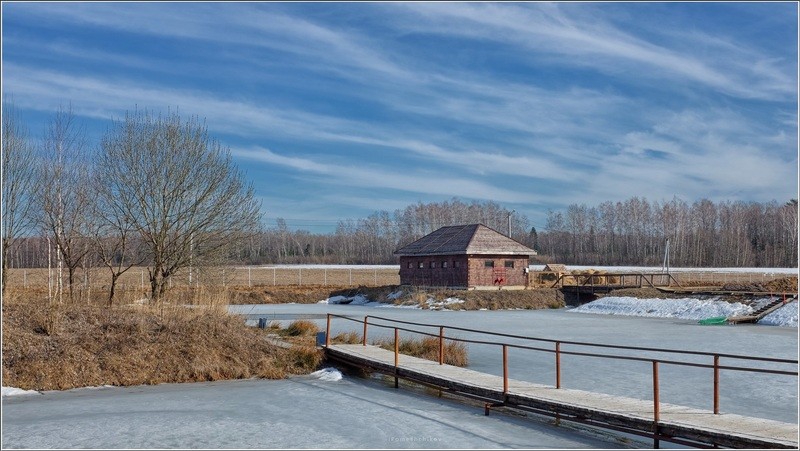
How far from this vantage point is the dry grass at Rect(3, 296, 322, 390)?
14750mm

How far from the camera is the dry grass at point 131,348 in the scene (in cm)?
1475

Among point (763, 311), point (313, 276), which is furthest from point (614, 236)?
point (763, 311)

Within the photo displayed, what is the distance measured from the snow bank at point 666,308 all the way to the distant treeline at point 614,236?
205ft

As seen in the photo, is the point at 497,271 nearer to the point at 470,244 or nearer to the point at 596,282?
the point at 470,244

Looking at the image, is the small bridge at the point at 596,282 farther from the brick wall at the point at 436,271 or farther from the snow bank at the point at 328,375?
the snow bank at the point at 328,375

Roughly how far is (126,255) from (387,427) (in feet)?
62.3

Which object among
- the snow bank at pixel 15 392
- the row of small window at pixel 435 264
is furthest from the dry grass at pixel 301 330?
the row of small window at pixel 435 264

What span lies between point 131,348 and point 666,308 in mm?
28466

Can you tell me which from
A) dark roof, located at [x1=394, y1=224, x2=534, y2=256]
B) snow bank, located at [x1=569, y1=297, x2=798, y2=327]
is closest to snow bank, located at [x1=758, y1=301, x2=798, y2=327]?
snow bank, located at [x1=569, y1=297, x2=798, y2=327]

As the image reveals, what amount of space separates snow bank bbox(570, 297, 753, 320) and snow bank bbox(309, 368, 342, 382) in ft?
73.8

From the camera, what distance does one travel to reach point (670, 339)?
23359 millimetres

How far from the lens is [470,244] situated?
4653 cm

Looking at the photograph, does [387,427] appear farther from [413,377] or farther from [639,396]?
[639,396]

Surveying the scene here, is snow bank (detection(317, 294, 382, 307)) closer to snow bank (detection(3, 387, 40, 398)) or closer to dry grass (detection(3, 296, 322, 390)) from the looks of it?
dry grass (detection(3, 296, 322, 390))
